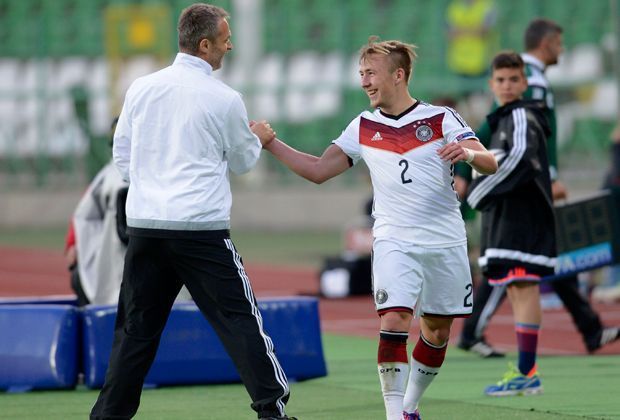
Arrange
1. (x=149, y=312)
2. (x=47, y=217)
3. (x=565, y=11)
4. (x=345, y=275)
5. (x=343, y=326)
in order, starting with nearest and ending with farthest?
(x=149, y=312) → (x=343, y=326) → (x=345, y=275) → (x=565, y=11) → (x=47, y=217)

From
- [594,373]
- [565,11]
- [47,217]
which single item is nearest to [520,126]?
[594,373]

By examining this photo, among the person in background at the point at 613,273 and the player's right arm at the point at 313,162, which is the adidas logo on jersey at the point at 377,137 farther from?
the person in background at the point at 613,273

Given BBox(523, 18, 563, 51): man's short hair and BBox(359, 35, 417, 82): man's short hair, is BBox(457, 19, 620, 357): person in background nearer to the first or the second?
BBox(523, 18, 563, 51): man's short hair

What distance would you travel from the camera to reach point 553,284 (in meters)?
11.6

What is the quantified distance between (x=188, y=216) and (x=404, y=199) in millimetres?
1142

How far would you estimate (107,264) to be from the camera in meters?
10.4

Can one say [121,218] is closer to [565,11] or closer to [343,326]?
[343,326]

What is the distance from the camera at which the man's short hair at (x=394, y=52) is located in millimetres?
7793

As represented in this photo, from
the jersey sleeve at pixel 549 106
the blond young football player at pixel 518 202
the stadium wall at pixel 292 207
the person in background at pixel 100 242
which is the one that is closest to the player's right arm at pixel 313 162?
the blond young football player at pixel 518 202

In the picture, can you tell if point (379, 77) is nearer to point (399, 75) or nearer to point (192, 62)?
point (399, 75)

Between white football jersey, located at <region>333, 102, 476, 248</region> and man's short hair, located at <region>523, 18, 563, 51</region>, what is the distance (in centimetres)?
356

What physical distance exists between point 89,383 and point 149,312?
253 centimetres

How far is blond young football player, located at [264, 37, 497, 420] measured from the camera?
24.9 ft

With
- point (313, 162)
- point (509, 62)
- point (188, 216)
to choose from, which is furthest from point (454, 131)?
point (509, 62)
